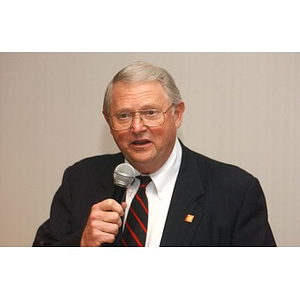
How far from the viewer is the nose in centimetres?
194

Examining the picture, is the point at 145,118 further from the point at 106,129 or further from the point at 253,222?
the point at 253,222

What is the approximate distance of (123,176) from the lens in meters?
1.79

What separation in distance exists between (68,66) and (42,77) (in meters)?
0.14

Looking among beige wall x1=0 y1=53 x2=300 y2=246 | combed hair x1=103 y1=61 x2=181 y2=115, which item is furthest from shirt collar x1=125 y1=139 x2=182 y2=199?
combed hair x1=103 y1=61 x2=181 y2=115

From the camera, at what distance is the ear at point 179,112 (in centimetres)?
205

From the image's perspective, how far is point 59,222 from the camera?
2096mm

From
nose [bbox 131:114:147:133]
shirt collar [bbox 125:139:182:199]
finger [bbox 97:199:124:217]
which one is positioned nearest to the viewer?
finger [bbox 97:199:124:217]

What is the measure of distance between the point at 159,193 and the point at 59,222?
1.64 ft

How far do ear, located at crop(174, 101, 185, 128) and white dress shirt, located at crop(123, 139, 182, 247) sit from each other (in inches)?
3.7

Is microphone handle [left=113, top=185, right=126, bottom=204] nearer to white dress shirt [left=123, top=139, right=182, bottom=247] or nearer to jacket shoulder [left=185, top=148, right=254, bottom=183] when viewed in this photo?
white dress shirt [left=123, top=139, right=182, bottom=247]

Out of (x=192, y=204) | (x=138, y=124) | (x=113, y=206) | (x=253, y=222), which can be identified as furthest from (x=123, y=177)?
(x=253, y=222)

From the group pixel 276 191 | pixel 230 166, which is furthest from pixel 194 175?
pixel 276 191
